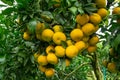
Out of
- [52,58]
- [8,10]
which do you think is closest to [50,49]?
[52,58]

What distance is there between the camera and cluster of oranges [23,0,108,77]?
154 cm

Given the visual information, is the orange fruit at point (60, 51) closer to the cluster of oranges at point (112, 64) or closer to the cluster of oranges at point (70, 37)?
the cluster of oranges at point (70, 37)

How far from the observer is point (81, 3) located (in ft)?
5.30

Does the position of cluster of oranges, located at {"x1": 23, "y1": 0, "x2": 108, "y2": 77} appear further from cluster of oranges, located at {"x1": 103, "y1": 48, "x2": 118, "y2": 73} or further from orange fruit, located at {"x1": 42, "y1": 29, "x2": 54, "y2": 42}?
cluster of oranges, located at {"x1": 103, "y1": 48, "x2": 118, "y2": 73}

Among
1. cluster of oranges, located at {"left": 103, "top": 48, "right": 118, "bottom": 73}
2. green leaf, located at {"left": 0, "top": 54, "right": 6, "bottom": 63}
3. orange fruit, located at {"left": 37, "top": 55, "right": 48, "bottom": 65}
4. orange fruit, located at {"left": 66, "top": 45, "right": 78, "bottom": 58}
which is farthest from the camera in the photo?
green leaf, located at {"left": 0, "top": 54, "right": 6, "bottom": 63}

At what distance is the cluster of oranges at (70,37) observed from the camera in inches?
60.6

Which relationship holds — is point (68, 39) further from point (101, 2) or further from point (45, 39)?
point (101, 2)

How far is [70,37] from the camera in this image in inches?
63.1

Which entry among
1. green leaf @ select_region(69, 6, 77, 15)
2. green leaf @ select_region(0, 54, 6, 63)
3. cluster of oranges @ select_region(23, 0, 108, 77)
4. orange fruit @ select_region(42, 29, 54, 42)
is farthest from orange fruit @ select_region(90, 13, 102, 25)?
green leaf @ select_region(0, 54, 6, 63)

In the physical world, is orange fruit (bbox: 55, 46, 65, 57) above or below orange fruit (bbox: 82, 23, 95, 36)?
below

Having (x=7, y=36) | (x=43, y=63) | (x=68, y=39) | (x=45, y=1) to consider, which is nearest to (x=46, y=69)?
(x=43, y=63)

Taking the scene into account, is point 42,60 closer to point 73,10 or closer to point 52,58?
point 52,58

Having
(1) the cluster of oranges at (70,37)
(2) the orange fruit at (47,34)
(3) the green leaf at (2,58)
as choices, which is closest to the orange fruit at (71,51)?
(1) the cluster of oranges at (70,37)

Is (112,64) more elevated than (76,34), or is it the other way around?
(76,34)
